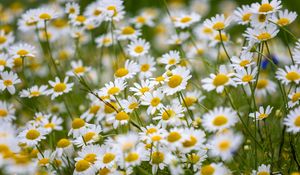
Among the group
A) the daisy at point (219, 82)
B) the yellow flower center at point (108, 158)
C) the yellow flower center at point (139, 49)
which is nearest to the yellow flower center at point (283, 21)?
the daisy at point (219, 82)

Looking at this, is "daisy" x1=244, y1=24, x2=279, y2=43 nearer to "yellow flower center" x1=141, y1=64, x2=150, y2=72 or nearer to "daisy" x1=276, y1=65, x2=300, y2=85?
"daisy" x1=276, y1=65, x2=300, y2=85

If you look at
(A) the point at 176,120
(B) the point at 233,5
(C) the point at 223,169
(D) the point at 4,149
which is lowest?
(C) the point at 223,169

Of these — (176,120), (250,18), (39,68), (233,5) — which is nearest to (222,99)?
(250,18)

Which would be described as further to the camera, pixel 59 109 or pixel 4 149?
pixel 59 109

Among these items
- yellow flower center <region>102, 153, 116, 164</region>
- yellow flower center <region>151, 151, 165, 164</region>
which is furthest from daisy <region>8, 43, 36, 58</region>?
yellow flower center <region>151, 151, 165, 164</region>

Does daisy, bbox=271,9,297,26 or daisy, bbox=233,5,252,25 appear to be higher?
daisy, bbox=233,5,252,25

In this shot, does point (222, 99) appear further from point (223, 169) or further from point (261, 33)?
point (223, 169)

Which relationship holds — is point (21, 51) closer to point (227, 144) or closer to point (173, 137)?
point (173, 137)
